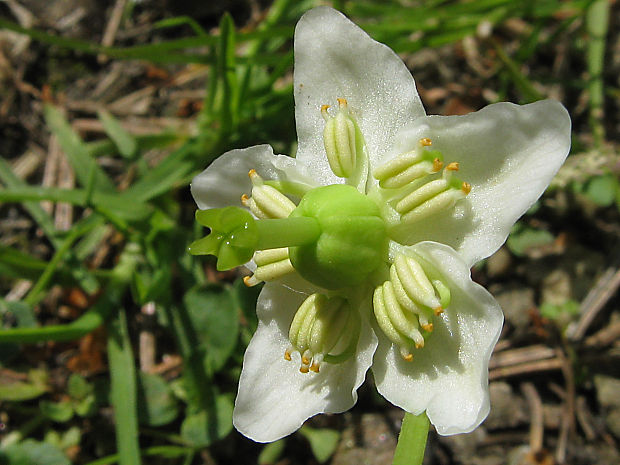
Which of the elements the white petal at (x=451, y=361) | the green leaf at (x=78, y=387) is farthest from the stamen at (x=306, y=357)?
the green leaf at (x=78, y=387)

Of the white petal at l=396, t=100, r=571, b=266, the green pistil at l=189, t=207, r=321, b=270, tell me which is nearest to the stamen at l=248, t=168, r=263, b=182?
the green pistil at l=189, t=207, r=321, b=270

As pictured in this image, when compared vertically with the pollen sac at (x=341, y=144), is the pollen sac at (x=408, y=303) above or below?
below

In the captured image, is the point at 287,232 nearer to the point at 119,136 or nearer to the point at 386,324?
the point at 386,324

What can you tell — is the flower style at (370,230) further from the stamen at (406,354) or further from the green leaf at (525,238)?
the green leaf at (525,238)

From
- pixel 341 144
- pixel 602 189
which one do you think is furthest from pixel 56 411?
pixel 602 189

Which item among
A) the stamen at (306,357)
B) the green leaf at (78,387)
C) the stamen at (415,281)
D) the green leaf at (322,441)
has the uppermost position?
the stamen at (415,281)

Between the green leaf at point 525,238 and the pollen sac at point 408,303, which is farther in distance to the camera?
the green leaf at point 525,238
